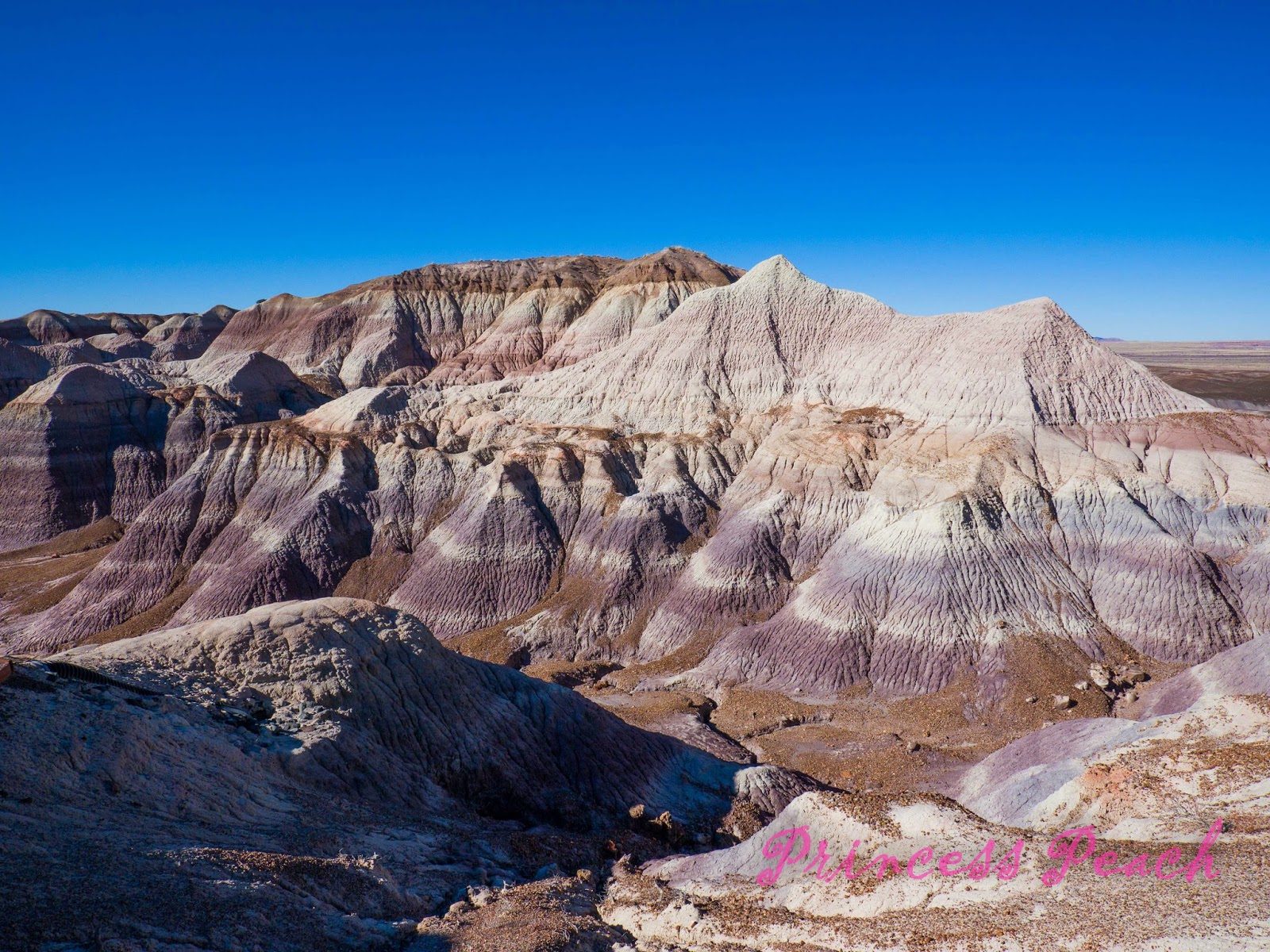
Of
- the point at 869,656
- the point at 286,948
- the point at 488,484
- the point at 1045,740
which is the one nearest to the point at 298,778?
the point at 286,948

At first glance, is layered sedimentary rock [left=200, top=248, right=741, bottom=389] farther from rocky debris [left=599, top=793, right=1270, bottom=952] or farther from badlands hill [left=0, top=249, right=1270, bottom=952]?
rocky debris [left=599, top=793, right=1270, bottom=952]

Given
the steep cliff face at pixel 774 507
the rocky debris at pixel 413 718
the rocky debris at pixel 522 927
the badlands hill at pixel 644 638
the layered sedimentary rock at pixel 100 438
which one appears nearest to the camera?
the rocky debris at pixel 522 927

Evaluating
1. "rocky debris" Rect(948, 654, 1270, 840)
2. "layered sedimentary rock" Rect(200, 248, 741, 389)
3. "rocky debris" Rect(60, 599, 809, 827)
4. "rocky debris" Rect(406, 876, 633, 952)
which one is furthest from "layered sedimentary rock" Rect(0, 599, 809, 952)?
"layered sedimentary rock" Rect(200, 248, 741, 389)

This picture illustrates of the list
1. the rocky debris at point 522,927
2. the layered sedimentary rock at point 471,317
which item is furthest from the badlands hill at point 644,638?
the layered sedimentary rock at point 471,317

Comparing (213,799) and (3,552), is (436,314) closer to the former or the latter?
(3,552)

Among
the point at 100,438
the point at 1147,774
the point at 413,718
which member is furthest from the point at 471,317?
the point at 1147,774

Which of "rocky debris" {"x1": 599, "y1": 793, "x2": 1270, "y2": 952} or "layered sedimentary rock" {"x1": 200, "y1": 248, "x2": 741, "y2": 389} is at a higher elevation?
"layered sedimentary rock" {"x1": 200, "y1": 248, "x2": 741, "y2": 389}

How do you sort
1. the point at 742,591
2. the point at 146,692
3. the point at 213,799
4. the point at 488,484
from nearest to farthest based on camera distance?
the point at 213,799, the point at 146,692, the point at 742,591, the point at 488,484

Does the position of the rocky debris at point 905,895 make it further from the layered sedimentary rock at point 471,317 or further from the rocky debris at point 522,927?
the layered sedimentary rock at point 471,317
